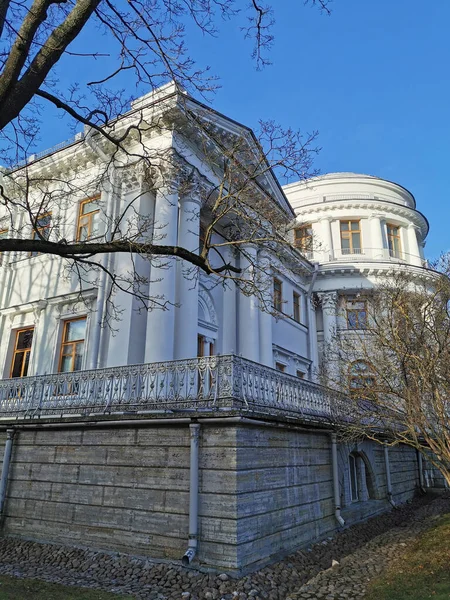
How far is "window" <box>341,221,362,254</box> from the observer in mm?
29422

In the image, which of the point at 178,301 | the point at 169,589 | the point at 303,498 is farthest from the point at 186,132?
the point at 169,589

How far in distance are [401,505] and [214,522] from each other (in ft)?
34.6

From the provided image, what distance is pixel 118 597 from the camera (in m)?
6.56

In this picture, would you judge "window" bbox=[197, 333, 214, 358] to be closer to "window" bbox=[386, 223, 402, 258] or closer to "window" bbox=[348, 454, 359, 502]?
"window" bbox=[348, 454, 359, 502]

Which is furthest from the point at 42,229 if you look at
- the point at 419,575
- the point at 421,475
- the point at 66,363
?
the point at 421,475

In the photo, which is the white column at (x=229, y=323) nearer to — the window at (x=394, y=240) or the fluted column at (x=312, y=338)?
the fluted column at (x=312, y=338)

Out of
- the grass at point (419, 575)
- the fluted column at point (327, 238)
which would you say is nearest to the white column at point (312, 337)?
the fluted column at point (327, 238)

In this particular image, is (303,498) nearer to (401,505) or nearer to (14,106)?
(401,505)

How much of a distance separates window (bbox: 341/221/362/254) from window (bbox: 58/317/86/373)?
18970mm

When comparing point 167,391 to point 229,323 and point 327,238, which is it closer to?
point 229,323

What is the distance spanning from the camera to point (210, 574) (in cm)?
723

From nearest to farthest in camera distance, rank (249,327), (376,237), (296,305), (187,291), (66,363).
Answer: (187,291) < (66,363) < (249,327) < (296,305) < (376,237)

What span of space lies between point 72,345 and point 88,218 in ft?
15.0

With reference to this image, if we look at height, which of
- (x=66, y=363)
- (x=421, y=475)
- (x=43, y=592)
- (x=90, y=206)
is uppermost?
(x=90, y=206)
